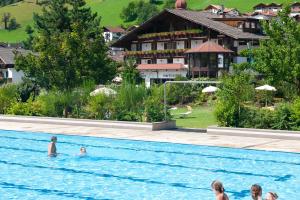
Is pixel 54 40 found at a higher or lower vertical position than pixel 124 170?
higher

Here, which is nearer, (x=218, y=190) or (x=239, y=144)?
(x=218, y=190)

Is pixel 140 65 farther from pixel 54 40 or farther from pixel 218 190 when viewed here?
pixel 218 190

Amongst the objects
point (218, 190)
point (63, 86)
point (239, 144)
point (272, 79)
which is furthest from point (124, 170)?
point (63, 86)

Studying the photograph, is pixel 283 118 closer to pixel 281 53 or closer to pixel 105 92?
pixel 281 53

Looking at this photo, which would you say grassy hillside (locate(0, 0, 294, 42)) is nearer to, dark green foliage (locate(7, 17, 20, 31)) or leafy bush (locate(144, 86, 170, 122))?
dark green foliage (locate(7, 17, 20, 31))

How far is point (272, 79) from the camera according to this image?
29406 mm

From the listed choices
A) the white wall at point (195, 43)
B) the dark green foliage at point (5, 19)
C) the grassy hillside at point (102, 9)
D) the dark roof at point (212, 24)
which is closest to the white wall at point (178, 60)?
the white wall at point (195, 43)

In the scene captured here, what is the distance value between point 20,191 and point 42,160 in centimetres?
512

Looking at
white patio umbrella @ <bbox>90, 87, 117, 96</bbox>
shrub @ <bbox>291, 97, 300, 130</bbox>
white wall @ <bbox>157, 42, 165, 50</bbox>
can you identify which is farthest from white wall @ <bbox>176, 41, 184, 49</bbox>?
shrub @ <bbox>291, 97, 300, 130</bbox>

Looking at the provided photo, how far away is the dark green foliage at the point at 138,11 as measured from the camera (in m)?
164

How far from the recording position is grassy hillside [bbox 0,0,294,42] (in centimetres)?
16038

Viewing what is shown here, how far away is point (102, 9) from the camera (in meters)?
179

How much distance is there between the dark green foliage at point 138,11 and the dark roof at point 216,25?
3829 inches

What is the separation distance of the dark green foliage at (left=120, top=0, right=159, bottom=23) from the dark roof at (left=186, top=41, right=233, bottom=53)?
103m
